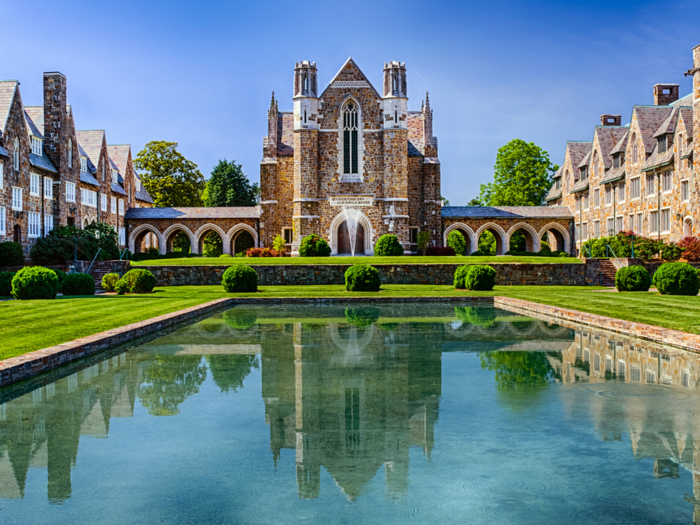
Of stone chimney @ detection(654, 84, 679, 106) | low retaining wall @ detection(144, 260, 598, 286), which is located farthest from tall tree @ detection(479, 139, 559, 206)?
low retaining wall @ detection(144, 260, 598, 286)

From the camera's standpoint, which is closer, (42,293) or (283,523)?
(283,523)

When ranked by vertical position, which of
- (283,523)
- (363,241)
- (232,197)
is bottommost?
(283,523)

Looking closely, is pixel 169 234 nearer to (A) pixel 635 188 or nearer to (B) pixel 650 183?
(A) pixel 635 188

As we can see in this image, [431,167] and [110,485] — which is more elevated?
[431,167]

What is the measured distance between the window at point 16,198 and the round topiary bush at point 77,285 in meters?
12.0

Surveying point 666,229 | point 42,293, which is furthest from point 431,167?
point 42,293

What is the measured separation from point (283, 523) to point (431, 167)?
1588 inches

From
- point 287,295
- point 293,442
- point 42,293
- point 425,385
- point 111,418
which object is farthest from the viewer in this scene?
point 287,295

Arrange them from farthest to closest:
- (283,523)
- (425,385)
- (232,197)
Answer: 1. (232,197)
2. (425,385)
3. (283,523)

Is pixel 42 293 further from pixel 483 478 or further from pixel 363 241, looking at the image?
pixel 363 241

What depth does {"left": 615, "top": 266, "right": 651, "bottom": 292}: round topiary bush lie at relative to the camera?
23156 millimetres

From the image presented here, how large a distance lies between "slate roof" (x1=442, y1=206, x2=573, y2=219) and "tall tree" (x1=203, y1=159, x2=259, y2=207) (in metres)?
23.2

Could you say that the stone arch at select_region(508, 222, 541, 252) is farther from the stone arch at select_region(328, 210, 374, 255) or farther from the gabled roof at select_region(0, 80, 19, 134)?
the gabled roof at select_region(0, 80, 19, 134)

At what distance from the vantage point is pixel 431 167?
141 ft
